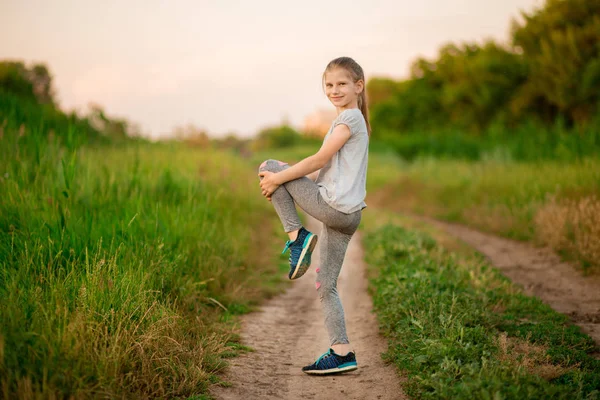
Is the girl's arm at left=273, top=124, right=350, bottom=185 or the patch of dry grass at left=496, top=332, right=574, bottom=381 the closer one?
the patch of dry grass at left=496, top=332, right=574, bottom=381

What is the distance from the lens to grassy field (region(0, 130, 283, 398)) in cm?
296

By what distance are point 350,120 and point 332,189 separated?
1.67ft

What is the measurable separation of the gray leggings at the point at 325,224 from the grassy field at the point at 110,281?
92cm


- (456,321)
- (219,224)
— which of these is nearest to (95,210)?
(219,224)

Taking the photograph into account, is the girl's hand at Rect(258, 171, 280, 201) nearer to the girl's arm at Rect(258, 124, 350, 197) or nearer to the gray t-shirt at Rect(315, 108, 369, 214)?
the girl's arm at Rect(258, 124, 350, 197)

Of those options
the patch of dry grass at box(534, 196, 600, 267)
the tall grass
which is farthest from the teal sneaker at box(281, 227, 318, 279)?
the tall grass

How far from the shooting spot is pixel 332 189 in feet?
11.8

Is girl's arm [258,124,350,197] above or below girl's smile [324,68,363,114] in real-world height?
below

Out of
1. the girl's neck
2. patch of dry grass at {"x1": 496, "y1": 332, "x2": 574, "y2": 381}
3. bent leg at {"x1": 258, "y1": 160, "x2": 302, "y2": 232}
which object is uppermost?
the girl's neck

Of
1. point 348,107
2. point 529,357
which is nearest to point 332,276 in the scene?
point 348,107

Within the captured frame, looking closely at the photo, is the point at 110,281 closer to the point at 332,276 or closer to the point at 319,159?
the point at 332,276

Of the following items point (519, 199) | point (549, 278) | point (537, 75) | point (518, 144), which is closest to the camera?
point (549, 278)

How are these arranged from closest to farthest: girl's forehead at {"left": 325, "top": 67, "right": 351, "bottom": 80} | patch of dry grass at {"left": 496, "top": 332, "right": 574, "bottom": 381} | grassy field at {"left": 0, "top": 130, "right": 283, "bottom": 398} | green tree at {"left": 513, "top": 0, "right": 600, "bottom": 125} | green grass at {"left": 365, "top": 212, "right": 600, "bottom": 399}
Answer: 1. grassy field at {"left": 0, "top": 130, "right": 283, "bottom": 398}
2. green grass at {"left": 365, "top": 212, "right": 600, "bottom": 399}
3. patch of dry grass at {"left": 496, "top": 332, "right": 574, "bottom": 381}
4. girl's forehead at {"left": 325, "top": 67, "right": 351, "bottom": 80}
5. green tree at {"left": 513, "top": 0, "right": 600, "bottom": 125}

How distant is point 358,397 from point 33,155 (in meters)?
4.90
